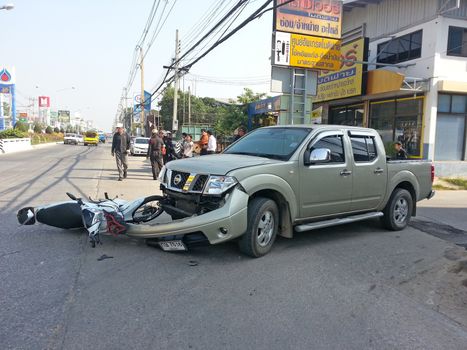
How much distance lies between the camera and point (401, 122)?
17656mm

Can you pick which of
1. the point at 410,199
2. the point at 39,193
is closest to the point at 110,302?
the point at 410,199

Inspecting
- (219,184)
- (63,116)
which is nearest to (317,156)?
(219,184)

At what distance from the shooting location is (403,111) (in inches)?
689

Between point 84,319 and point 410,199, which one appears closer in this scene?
point 84,319

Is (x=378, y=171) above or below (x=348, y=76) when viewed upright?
below

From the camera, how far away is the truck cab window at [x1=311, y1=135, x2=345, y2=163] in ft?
20.3

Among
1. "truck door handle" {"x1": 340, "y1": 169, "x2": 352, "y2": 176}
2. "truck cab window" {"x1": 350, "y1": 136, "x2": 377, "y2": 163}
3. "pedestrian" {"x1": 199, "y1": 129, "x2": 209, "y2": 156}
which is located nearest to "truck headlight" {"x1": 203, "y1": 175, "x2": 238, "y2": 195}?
"truck door handle" {"x1": 340, "y1": 169, "x2": 352, "y2": 176}

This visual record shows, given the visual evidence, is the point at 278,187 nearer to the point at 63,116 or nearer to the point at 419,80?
the point at 419,80

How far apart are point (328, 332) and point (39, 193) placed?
8.93 meters

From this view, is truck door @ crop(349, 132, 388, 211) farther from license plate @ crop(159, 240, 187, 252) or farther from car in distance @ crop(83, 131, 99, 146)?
car in distance @ crop(83, 131, 99, 146)

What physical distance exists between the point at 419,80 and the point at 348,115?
218 inches

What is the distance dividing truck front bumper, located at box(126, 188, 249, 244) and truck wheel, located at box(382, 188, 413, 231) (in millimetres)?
3523

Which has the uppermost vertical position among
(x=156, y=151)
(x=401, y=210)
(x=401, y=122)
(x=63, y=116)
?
(x=63, y=116)

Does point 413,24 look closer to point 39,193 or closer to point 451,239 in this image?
point 451,239
